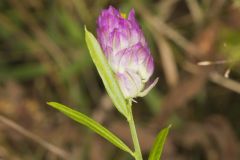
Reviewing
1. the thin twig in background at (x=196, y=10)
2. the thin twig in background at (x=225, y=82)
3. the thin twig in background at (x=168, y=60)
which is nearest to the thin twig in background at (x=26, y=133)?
the thin twig in background at (x=225, y=82)

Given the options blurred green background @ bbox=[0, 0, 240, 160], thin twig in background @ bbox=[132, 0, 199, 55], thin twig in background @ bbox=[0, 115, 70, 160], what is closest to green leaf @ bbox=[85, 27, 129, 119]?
thin twig in background @ bbox=[0, 115, 70, 160]

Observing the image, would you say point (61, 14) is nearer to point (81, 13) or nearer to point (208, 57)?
point (81, 13)

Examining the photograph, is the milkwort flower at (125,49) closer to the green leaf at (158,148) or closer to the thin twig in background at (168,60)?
the green leaf at (158,148)

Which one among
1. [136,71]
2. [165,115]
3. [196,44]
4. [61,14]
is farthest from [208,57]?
[136,71]

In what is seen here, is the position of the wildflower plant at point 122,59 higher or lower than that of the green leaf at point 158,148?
higher

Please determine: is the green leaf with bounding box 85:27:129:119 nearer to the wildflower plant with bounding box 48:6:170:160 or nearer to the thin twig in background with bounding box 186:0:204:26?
the wildflower plant with bounding box 48:6:170:160
